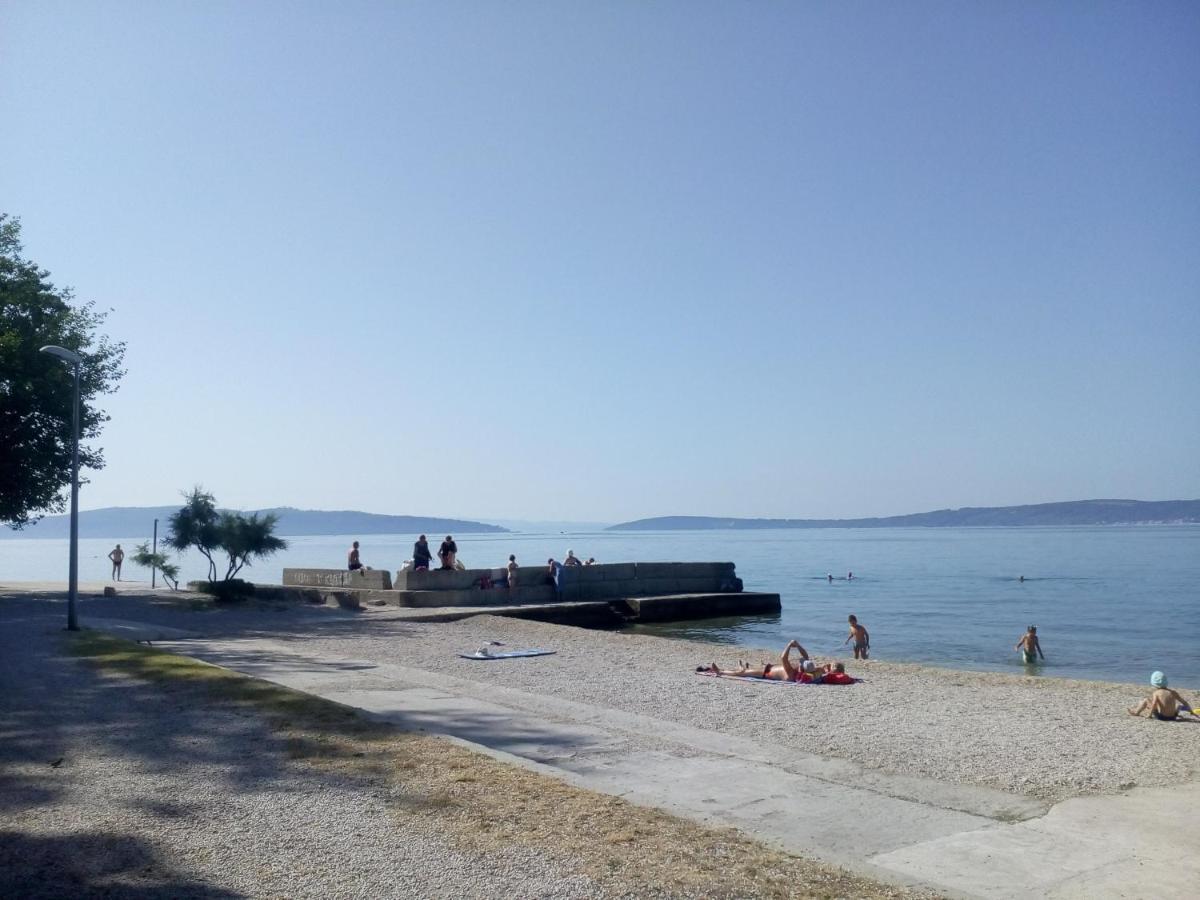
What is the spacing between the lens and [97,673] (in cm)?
1424

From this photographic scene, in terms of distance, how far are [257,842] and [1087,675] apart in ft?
73.5

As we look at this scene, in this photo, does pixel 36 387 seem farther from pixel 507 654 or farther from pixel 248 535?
pixel 507 654

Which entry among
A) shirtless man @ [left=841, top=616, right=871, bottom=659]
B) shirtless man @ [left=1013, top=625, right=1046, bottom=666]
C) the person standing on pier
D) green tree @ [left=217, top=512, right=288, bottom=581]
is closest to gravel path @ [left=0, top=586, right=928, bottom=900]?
shirtless man @ [left=841, top=616, right=871, bottom=659]

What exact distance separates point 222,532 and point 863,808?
30163 mm

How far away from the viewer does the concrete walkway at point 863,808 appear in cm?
592

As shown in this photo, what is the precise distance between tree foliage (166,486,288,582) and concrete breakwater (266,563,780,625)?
4.49ft

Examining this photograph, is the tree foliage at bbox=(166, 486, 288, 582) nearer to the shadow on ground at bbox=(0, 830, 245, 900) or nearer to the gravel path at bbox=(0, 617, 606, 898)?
the gravel path at bbox=(0, 617, 606, 898)

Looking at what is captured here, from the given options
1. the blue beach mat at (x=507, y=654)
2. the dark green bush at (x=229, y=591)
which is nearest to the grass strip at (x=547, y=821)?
the blue beach mat at (x=507, y=654)

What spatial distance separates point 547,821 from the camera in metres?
6.68

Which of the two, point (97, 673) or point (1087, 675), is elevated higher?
point (97, 673)

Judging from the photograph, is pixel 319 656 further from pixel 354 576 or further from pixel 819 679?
pixel 354 576

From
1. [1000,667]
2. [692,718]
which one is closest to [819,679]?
[692,718]

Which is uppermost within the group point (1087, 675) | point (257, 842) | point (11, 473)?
point (11, 473)

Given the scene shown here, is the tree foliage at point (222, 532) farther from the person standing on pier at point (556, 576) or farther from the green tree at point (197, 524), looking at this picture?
the person standing on pier at point (556, 576)
